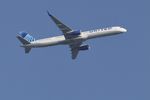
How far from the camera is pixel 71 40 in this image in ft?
573

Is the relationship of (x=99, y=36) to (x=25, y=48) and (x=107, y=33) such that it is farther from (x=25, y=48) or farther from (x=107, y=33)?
(x=25, y=48)

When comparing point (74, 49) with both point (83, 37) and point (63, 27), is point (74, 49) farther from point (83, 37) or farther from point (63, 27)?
point (63, 27)

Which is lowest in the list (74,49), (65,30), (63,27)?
(74,49)

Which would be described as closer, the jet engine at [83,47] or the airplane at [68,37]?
the airplane at [68,37]

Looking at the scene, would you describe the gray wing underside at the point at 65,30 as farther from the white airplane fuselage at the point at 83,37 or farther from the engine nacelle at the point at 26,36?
Answer: the engine nacelle at the point at 26,36

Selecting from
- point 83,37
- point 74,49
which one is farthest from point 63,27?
point 74,49

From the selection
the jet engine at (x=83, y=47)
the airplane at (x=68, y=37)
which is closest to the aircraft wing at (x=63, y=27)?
the airplane at (x=68, y=37)

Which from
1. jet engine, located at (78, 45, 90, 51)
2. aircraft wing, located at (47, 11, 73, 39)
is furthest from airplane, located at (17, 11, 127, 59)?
jet engine, located at (78, 45, 90, 51)

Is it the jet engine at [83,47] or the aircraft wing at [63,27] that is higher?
the aircraft wing at [63,27]

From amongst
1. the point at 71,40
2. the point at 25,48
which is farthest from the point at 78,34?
the point at 25,48

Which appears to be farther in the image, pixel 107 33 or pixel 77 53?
pixel 77 53

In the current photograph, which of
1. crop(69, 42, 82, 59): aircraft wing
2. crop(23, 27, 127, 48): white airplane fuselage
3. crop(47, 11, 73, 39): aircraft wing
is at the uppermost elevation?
crop(47, 11, 73, 39): aircraft wing

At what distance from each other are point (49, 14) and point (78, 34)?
11030mm

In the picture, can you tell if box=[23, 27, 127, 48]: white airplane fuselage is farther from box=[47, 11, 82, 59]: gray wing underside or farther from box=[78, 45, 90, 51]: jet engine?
box=[78, 45, 90, 51]: jet engine
